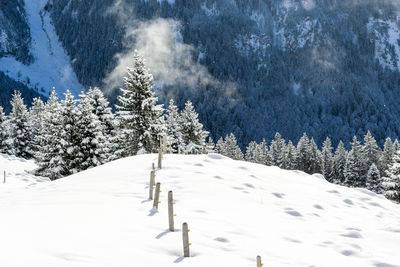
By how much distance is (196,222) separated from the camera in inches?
364

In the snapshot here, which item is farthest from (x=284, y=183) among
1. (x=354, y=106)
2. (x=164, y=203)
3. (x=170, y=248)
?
(x=354, y=106)

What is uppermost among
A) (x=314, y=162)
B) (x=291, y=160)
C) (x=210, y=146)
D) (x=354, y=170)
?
(x=210, y=146)

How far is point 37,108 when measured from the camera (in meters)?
57.4

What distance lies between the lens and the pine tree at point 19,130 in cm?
4638

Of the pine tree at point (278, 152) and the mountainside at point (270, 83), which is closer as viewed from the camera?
the pine tree at point (278, 152)

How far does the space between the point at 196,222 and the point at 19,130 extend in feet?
147

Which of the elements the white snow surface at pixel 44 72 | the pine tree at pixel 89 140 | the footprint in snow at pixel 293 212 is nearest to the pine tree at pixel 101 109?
the pine tree at pixel 89 140

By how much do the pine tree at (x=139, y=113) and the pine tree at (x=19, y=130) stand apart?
26.5 m

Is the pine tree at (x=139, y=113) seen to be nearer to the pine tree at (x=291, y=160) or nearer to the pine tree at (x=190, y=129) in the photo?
the pine tree at (x=190, y=129)

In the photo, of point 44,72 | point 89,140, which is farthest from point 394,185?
point 44,72

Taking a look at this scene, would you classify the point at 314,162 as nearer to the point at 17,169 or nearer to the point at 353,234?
the point at 17,169

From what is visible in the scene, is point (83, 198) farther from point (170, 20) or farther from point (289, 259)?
point (170, 20)

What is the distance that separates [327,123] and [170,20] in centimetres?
10317

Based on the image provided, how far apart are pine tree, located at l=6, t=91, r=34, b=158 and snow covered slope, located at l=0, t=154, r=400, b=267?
122ft
